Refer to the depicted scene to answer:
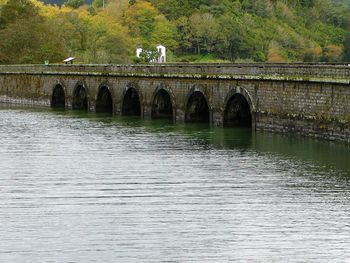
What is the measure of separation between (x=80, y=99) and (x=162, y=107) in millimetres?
18230

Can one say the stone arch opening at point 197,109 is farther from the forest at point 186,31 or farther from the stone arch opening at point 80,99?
the forest at point 186,31

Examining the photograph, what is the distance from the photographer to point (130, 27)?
538 feet

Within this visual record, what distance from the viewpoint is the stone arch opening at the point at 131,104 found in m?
73.0

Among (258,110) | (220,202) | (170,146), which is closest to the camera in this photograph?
(220,202)

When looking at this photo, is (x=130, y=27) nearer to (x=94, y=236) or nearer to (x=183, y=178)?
(x=183, y=178)

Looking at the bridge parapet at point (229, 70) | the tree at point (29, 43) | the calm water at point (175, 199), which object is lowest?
the calm water at point (175, 199)

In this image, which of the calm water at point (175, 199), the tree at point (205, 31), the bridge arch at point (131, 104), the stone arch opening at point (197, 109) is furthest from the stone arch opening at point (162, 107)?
the tree at point (205, 31)

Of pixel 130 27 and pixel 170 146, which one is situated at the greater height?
pixel 130 27

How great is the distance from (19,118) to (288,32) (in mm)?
110423

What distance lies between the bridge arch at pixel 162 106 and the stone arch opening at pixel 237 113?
9.68 m

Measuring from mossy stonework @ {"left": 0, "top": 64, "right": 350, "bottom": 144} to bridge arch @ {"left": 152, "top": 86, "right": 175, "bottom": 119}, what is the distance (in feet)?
0.22

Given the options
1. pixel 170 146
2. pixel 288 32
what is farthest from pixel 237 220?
pixel 288 32

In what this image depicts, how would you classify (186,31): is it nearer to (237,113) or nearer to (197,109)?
(197,109)

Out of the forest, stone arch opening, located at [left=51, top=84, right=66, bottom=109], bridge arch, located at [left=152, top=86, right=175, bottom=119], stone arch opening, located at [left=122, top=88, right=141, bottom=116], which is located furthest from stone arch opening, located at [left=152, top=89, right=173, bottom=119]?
the forest
